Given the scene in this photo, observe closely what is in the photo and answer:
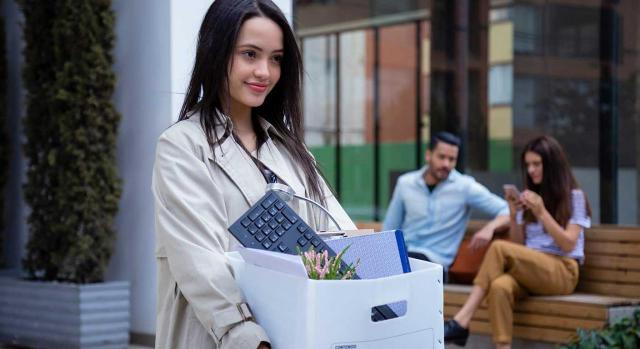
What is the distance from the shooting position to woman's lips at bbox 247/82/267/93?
89.6 inches

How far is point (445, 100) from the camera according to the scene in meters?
11.3

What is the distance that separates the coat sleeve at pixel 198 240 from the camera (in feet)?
6.63

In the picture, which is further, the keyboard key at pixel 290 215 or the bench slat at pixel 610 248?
the bench slat at pixel 610 248

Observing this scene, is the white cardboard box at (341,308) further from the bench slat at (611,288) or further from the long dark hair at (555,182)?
the bench slat at (611,288)

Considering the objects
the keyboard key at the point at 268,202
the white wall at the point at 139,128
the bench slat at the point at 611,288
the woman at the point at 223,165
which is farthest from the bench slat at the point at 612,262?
the keyboard key at the point at 268,202

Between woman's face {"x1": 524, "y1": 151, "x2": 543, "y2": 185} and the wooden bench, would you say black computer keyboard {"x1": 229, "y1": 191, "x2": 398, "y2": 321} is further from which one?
woman's face {"x1": 524, "y1": 151, "x2": 543, "y2": 185}

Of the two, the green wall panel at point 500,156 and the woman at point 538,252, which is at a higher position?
the green wall panel at point 500,156

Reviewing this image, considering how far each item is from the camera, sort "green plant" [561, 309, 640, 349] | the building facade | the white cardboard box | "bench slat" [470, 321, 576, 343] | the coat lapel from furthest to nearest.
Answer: the building facade
"bench slat" [470, 321, 576, 343]
"green plant" [561, 309, 640, 349]
the coat lapel
the white cardboard box

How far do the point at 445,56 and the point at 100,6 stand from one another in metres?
5.59

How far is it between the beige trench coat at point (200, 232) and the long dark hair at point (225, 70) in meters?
0.05

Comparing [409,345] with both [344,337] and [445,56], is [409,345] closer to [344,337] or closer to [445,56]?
[344,337]

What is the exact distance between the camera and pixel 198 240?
→ 6.87 ft

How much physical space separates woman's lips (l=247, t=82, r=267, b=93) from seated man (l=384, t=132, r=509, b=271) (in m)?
5.04

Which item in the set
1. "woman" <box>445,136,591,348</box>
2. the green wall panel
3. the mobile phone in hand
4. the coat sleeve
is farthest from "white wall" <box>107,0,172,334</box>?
the green wall panel
